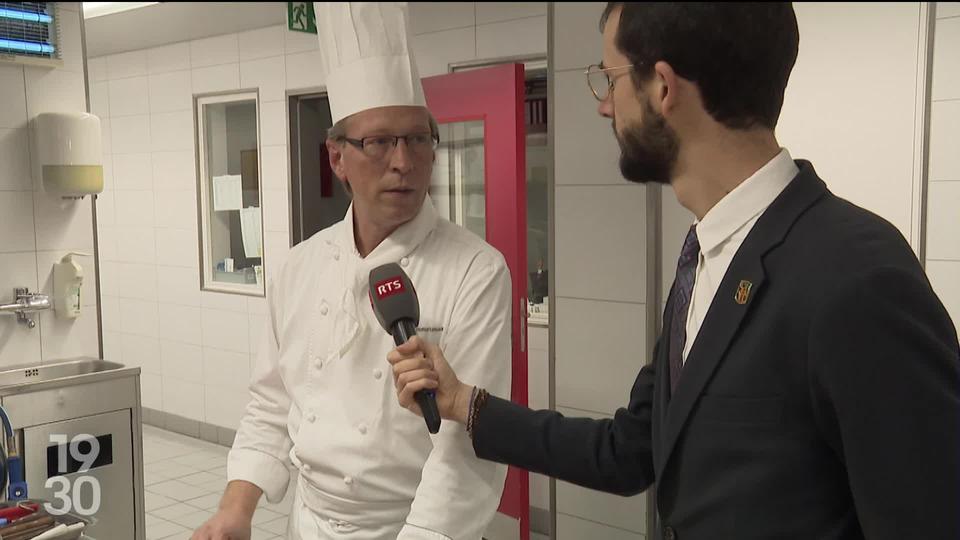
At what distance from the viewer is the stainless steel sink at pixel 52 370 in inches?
79.7

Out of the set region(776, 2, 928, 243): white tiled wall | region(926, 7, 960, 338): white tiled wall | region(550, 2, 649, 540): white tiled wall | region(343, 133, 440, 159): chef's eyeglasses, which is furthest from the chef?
region(926, 7, 960, 338): white tiled wall

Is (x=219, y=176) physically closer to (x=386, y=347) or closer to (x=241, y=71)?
(x=241, y=71)

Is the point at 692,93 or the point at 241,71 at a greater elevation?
the point at 241,71

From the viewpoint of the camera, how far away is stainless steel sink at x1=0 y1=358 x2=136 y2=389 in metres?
2.02

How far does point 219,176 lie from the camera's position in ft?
11.1

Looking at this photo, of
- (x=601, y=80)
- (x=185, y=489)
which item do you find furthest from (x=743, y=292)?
(x=185, y=489)

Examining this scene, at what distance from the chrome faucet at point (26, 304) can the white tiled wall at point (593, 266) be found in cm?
146

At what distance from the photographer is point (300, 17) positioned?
0.52m

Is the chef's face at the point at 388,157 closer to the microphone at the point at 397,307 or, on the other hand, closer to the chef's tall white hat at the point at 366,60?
the chef's tall white hat at the point at 366,60

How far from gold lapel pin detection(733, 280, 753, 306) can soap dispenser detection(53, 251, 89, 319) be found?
2.03 metres

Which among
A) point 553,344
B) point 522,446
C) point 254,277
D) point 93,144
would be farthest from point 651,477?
point 254,277

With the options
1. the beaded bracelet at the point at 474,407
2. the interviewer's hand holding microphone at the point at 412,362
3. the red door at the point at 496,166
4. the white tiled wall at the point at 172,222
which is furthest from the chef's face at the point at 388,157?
the white tiled wall at the point at 172,222

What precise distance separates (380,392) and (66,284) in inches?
63.8

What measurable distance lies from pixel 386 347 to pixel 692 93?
0.49m
